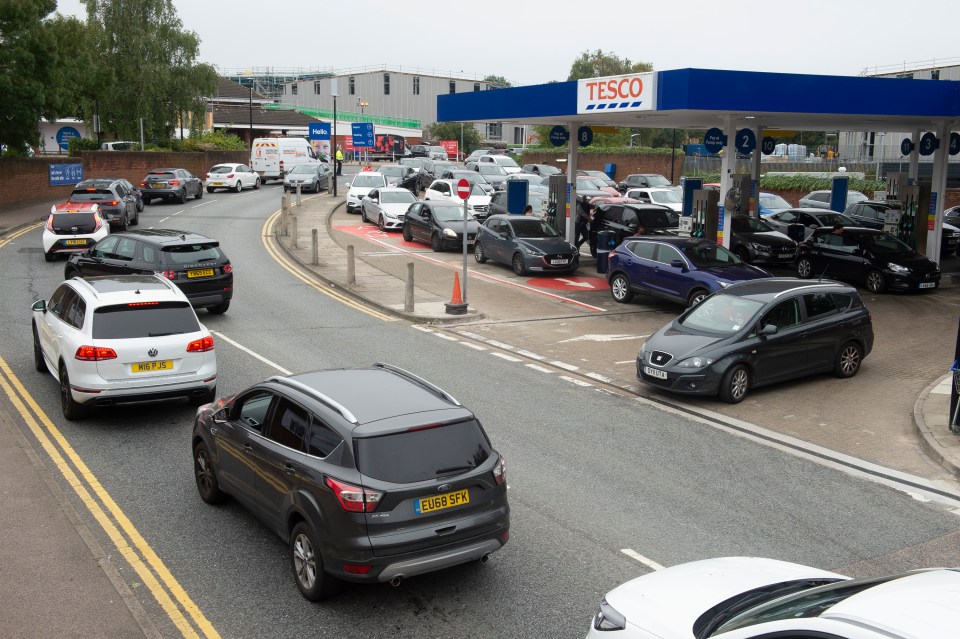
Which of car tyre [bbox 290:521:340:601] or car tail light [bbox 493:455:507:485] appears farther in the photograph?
car tail light [bbox 493:455:507:485]

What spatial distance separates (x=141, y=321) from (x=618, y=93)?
13796mm

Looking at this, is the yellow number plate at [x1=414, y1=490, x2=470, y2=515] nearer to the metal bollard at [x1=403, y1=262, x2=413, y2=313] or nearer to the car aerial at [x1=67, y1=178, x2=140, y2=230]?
the metal bollard at [x1=403, y1=262, x2=413, y2=313]

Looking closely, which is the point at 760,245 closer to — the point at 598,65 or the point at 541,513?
the point at 541,513

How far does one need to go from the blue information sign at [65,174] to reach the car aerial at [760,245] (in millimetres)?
32413

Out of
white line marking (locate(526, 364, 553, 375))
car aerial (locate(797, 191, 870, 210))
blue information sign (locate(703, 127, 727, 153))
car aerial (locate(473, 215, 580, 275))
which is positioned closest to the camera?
white line marking (locate(526, 364, 553, 375))

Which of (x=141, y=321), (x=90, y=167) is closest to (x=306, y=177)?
(x=90, y=167)

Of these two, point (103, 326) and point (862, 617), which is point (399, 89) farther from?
point (862, 617)

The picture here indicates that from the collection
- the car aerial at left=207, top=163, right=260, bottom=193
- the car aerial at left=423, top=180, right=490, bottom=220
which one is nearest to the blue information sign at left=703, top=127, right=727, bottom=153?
the car aerial at left=423, top=180, right=490, bottom=220

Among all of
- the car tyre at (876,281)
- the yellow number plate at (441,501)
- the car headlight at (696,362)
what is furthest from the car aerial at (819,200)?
the yellow number plate at (441,501)

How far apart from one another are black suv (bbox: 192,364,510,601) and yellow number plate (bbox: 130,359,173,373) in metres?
4.15

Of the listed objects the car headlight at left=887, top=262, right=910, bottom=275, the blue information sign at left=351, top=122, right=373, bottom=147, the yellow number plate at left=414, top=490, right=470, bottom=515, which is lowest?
the yellow number plate at left=414, top=490, right=470, bottom=515

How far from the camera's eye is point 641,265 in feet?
68.7

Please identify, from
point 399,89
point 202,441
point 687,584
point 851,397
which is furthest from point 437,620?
point 399,89

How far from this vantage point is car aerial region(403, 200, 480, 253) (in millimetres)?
30345
